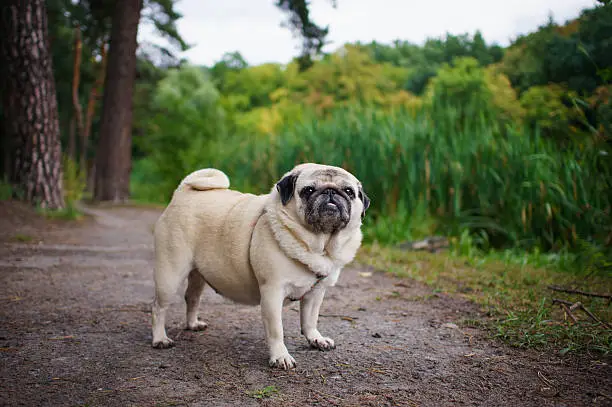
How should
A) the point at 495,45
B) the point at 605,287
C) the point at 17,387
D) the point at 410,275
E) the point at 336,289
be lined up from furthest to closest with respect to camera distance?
the point at 495,45 → the point at 410,275 → the point at 336,289 → the point at 605,287 → the point at 17,387

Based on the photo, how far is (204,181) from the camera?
3738mm

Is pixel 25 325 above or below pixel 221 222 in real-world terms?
below

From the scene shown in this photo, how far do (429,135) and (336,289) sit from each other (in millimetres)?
4243

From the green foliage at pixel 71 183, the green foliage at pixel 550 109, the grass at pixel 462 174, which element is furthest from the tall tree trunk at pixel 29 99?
the green foliage at pixel 550 109

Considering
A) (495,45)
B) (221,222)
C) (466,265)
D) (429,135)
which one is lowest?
(466,265)

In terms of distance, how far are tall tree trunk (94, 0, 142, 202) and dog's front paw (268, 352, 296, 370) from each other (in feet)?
41.9

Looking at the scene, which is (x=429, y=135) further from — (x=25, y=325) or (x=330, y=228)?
(x=25, y=325)

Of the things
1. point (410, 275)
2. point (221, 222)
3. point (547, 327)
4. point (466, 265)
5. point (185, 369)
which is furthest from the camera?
point (466, 265)

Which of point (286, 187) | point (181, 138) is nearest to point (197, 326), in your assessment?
point (286, 187)

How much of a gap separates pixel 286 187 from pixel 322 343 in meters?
1.09

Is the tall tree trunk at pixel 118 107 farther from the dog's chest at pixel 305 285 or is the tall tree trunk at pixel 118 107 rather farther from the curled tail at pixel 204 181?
the dog's chest at pixel 305 285

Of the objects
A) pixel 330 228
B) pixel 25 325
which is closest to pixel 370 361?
pixel 330 228

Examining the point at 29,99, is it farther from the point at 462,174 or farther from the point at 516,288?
the point at 516,288

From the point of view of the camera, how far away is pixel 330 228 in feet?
10.0
